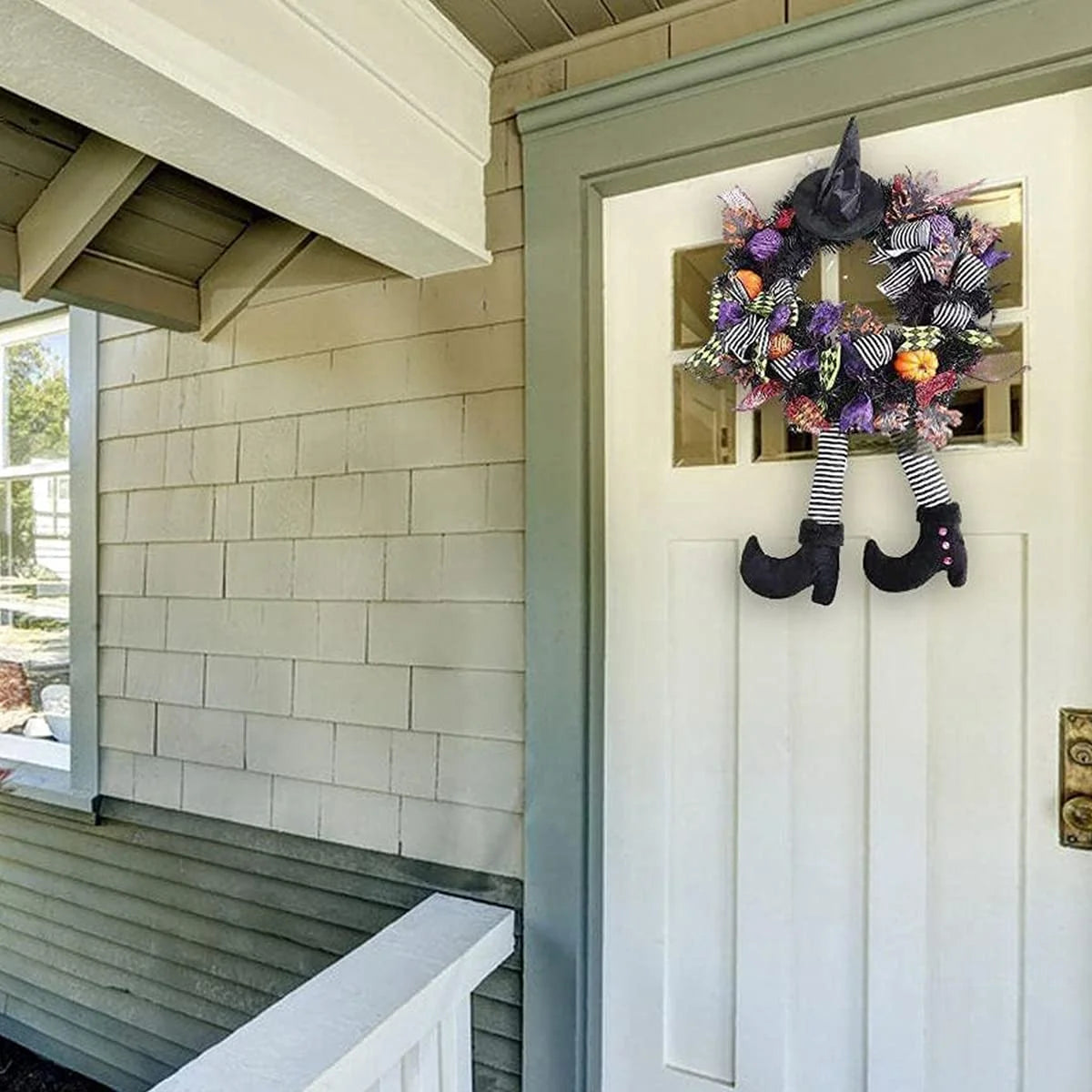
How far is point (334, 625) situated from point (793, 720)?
1.08 meters

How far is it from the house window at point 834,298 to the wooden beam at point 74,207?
44.4 inches

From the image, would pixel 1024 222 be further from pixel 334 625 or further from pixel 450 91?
pixel 334 625

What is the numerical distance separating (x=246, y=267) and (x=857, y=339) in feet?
5.07

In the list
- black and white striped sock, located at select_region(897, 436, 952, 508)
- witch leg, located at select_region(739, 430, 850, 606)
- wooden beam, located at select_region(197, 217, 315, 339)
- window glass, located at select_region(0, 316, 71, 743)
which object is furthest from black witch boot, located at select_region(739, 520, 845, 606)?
window glass, located at select_region(0, 316, 71, 743)

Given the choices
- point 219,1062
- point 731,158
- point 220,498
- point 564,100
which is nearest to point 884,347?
point 731,158

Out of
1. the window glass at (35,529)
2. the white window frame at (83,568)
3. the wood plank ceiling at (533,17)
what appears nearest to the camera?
the wood plank ceiling at (533,17)

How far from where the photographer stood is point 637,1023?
1.56 m

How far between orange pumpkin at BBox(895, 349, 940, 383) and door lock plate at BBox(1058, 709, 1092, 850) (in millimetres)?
590

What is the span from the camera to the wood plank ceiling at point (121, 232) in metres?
1.61

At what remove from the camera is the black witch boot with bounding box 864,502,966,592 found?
4.15 ft

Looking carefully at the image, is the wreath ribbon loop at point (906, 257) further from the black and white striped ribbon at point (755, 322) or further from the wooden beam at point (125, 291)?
the wooden beam at point (125, 291)

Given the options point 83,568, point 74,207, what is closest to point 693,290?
point 74,207

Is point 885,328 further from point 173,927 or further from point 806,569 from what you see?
point 173,927

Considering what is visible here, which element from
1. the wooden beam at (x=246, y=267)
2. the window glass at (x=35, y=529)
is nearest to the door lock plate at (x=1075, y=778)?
the wooden beam at (x=246, y=267)
